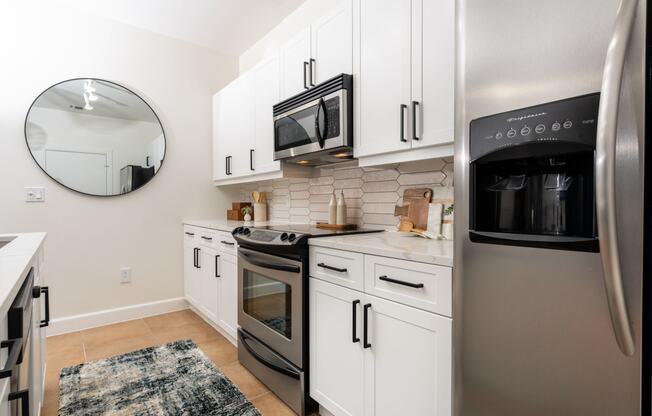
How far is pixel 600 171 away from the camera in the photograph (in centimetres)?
76

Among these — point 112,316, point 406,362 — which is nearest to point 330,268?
point 406,362

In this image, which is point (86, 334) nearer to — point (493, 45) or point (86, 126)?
point (86, 126)

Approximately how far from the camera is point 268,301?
2.04m

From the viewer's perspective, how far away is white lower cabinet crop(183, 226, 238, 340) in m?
2.55

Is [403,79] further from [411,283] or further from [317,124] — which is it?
[411,283]

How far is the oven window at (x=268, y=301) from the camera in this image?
1.89m

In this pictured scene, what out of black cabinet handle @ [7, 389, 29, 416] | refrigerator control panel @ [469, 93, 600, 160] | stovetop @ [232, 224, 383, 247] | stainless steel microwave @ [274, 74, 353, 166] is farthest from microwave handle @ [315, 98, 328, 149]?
black cabinet handle @ [7, 389, 29, 416]

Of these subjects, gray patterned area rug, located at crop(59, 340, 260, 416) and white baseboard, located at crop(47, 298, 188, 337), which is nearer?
gray patterned area rug, located at crop(59, 340, 260, 416)

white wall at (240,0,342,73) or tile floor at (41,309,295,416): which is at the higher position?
white wall at (240,0,342,73)

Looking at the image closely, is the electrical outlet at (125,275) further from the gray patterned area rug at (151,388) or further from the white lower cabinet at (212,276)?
the gray patterned area rug at (151,388)

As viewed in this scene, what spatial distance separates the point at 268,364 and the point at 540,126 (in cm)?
176

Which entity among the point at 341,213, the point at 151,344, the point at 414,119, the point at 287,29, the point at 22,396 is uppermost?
the point at 287,29

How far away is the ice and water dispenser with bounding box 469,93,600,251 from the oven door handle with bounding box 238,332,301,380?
125cm

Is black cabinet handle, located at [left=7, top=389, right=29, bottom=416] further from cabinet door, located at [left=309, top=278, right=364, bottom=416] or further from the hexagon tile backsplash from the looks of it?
the hexagon tile backsplash
